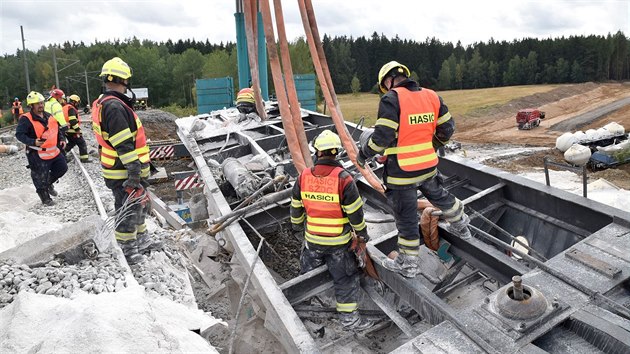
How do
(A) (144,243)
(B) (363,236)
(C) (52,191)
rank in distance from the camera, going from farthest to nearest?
(C) (52,191)
(A) (144,243)
(B) (363,236)

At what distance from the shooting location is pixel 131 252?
4.70m

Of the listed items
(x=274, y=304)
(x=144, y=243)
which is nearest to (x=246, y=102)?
(x=144, y=243)

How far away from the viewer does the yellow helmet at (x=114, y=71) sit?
4297mm

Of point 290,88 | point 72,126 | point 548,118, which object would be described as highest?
point 290,88

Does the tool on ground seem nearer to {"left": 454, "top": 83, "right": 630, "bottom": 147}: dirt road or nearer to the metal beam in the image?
the metal beam

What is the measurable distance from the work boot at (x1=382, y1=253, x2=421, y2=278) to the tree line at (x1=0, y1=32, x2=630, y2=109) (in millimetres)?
50374

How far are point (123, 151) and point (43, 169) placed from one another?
405cm

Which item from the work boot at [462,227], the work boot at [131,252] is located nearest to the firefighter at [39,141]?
the work boot at [131,252]

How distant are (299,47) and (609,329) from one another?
43738 mm

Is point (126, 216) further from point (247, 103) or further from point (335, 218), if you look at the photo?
point (247, 103)

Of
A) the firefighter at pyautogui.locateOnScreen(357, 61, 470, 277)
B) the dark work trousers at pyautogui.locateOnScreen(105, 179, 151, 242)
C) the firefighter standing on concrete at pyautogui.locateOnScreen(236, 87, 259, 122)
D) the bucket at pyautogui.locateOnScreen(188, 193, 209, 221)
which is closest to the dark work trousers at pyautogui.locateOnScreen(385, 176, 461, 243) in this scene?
the firefighter at pyautogui.locateOnScreen(357, 61, 470, 277)

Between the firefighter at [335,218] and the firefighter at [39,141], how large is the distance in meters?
5.24

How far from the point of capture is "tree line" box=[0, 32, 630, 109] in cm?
6006

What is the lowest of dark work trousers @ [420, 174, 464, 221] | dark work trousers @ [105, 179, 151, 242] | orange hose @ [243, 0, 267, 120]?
dark work trousers @ [105, 179, 151, 242]
